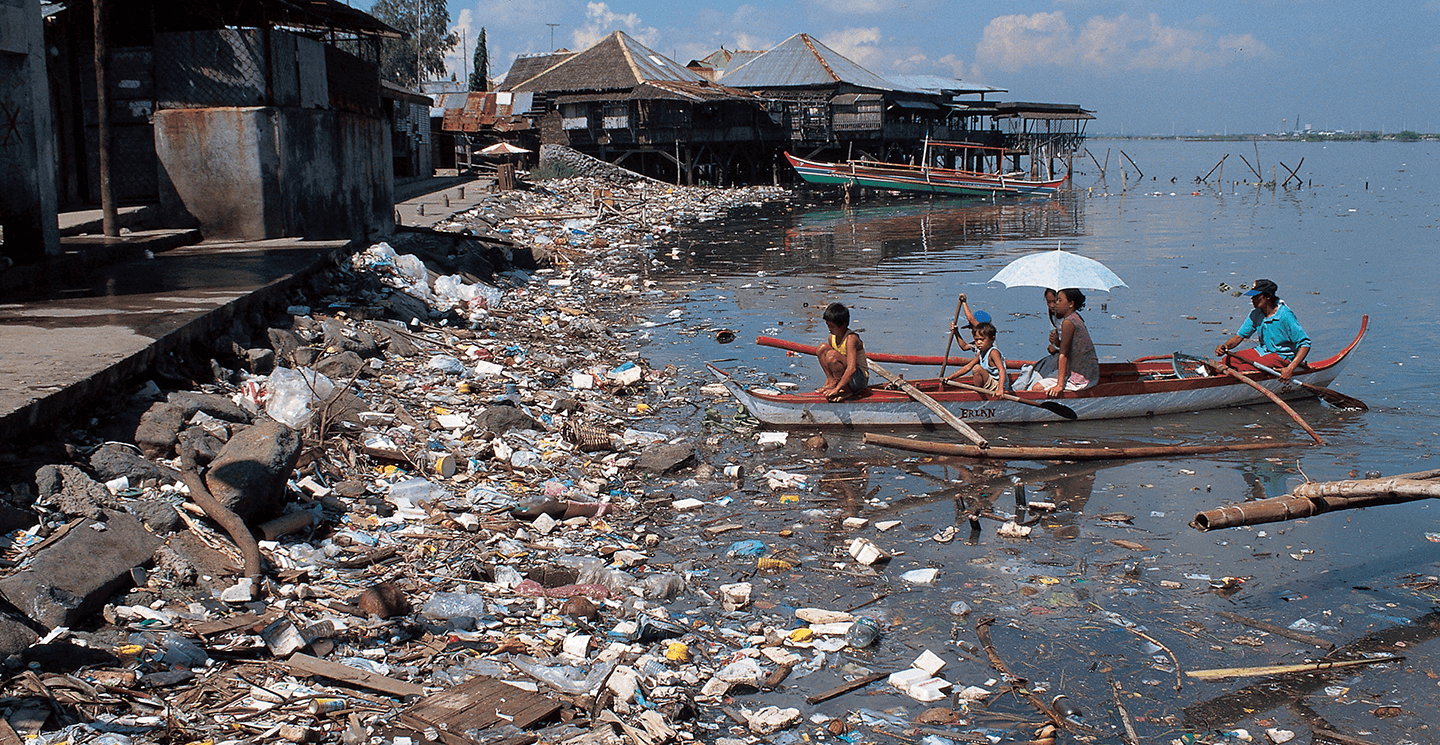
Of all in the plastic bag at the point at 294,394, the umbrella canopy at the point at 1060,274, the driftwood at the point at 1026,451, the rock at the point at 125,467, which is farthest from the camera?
the umbrella canopy at the point at 1060,274

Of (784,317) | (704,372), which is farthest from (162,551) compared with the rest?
(784,317)

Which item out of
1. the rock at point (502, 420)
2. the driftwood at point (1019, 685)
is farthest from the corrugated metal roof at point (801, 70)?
the driftwood at point (1019, 685)

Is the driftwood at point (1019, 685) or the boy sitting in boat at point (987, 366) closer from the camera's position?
the driftwood at point (1019, 685)

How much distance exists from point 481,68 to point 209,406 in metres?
47.9

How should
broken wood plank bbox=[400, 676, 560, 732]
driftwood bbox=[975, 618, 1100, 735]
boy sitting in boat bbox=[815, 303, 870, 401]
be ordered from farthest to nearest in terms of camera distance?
boy sitting in boat bbox=[815, 303, 870, 401] < driftwood bbox=[975, 618, 1100, 735] < broken wood plank bbox=[400, 676, 560, 732]

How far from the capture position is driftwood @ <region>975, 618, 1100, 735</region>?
405 centimetres

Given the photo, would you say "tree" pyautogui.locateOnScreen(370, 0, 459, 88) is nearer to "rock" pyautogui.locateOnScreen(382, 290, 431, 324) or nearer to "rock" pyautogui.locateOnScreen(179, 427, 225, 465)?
"rock" pyautogui.locateOnScreen(382, 290, 431, 324)

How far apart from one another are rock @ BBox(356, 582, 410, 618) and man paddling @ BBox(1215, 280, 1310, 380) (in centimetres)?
745

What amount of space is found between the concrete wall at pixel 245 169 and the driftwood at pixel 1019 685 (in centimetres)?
870

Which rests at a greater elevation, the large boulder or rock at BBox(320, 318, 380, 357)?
rock at BBox(320, 318, 380, 357)

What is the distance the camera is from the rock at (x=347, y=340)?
809 centimetres

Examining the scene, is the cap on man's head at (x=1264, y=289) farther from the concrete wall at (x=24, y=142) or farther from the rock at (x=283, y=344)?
the concrete wall at (x=24, y=142)

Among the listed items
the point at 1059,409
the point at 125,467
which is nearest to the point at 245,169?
the point at 125,467

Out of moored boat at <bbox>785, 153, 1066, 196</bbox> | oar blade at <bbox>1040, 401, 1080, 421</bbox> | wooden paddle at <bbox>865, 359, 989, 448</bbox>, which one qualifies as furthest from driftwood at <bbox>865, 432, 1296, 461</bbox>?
moored boat at <bbox>785, 153, 1066, 196</bbox>
